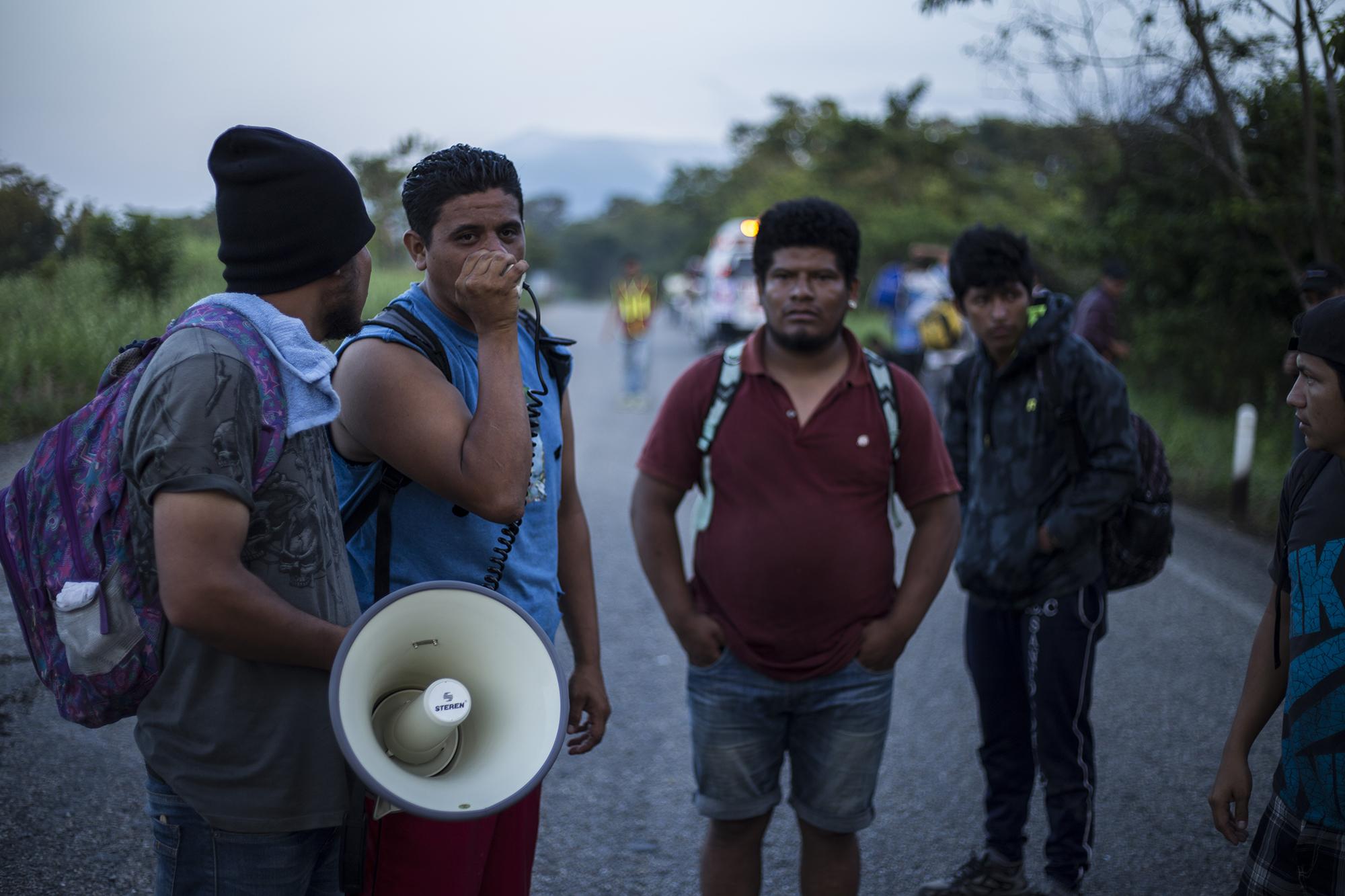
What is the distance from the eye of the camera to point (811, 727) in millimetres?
3129

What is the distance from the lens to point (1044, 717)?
360 cm

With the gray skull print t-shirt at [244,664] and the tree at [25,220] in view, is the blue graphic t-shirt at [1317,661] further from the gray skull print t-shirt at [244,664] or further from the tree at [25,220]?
the tree at [25,220]

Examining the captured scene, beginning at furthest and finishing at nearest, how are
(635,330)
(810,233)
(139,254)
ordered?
1. (635,330)
2. (139,254)
3. (810,233)

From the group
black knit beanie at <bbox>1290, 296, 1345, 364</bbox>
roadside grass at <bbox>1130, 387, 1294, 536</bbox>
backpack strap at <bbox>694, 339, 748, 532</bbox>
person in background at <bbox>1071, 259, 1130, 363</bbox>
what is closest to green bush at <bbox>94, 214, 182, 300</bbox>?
backpack strap at <bbox>694, 339, 748, 532</bbox>

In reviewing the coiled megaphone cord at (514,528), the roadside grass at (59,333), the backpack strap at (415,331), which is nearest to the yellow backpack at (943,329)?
the roadside grass at (59,333)

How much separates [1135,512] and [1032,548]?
15.2 inches

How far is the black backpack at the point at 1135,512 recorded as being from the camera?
3.64 meters

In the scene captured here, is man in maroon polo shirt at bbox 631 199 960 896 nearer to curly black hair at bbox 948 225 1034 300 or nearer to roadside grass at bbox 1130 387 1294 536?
curly black hair at bbox 948 225 1034 300

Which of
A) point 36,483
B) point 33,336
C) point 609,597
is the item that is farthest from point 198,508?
point 33,336

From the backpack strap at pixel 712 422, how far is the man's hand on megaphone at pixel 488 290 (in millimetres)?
1069

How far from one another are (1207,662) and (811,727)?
363 centimetres

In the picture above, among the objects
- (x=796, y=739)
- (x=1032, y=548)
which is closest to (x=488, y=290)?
(x=796, y=739)

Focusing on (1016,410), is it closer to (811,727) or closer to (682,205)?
(811,727)

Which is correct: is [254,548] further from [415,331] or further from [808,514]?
[808,514]
